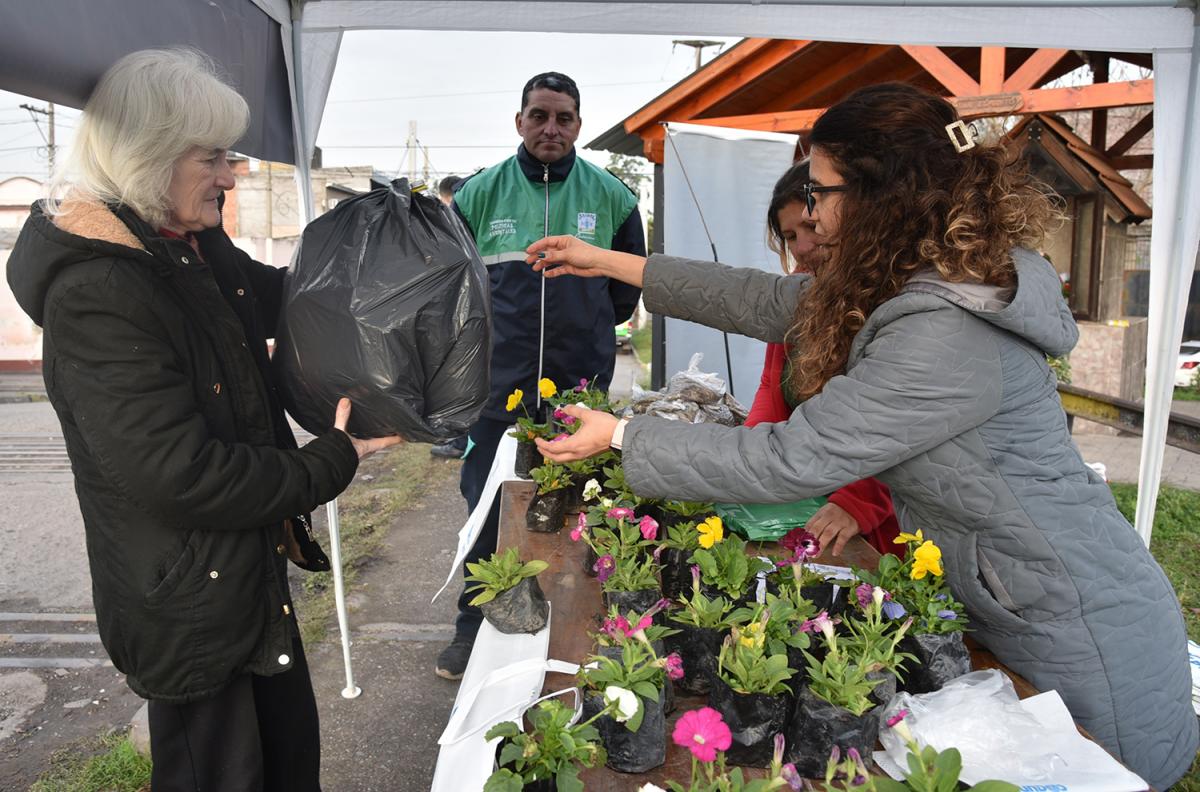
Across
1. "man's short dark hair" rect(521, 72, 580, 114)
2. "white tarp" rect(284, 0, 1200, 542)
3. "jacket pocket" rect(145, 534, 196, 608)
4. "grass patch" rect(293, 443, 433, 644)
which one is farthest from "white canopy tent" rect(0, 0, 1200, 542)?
"grass patch" rect(293, 443, 433, 644)

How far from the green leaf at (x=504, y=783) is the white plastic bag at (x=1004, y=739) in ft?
1.71

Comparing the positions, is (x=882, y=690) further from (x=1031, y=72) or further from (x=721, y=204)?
(x=1031, y=72)

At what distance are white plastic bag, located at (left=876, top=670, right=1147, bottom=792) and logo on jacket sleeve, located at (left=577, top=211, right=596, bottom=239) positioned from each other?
88.5 inches

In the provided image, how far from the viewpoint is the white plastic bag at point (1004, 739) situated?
1.05 m

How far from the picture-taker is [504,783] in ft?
3.21

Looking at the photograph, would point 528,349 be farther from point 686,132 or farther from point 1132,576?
point 1132,576

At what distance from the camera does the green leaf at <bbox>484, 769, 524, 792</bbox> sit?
3.18 ft

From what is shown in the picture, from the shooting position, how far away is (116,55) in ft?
5.28

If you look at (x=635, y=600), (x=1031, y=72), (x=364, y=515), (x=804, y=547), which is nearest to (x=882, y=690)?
(x=804, y=547)

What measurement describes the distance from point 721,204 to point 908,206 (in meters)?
3.22

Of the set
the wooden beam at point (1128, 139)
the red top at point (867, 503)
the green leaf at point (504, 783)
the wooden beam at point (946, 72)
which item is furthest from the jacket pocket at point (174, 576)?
the wooden beam at point (1128, 139)

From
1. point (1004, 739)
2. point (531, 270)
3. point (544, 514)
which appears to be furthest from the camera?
point (531, 270)

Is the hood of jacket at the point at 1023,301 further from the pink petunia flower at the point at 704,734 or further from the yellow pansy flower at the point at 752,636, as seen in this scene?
the pink petunia flower at the point at 704,734

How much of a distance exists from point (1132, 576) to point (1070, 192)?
8.35 meters
